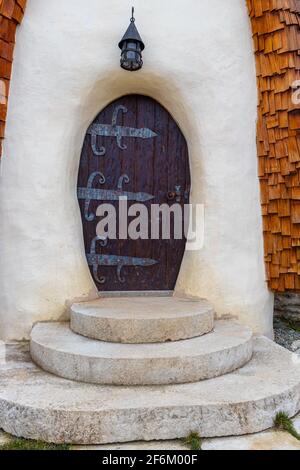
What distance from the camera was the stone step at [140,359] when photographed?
7.16 ft

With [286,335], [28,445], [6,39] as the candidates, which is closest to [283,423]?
[28,445]

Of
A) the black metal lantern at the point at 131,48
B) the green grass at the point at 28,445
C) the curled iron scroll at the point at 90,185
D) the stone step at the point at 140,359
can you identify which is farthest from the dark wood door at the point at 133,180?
the green grass at the point at 28,445

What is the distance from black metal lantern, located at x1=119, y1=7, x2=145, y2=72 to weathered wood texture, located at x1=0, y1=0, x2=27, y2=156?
78cm

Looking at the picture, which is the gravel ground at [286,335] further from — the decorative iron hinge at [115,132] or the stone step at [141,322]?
the decorative iron hinge at [115,132]

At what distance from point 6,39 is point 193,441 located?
2.88m

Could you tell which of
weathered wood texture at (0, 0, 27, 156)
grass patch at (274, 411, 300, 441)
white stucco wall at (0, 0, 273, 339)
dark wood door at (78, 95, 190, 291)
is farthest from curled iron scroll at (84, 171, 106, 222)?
grass patch at (274, 411, 300, 441)

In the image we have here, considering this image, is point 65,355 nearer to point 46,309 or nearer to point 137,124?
point 46,309

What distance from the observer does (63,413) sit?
1865 millimetres

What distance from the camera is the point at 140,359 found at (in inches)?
85.9

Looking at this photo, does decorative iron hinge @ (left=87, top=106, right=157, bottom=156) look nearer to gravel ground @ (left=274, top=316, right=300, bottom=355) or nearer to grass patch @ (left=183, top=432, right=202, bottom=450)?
gravel ground @ (left=274, top=316, right=300, bottom=355)

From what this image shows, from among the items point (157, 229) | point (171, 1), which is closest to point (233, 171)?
point (157, 229)

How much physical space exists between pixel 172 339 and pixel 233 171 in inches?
58.7

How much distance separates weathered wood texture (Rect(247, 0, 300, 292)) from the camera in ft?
9.93

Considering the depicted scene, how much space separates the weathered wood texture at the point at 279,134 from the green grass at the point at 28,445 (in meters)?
2.12
